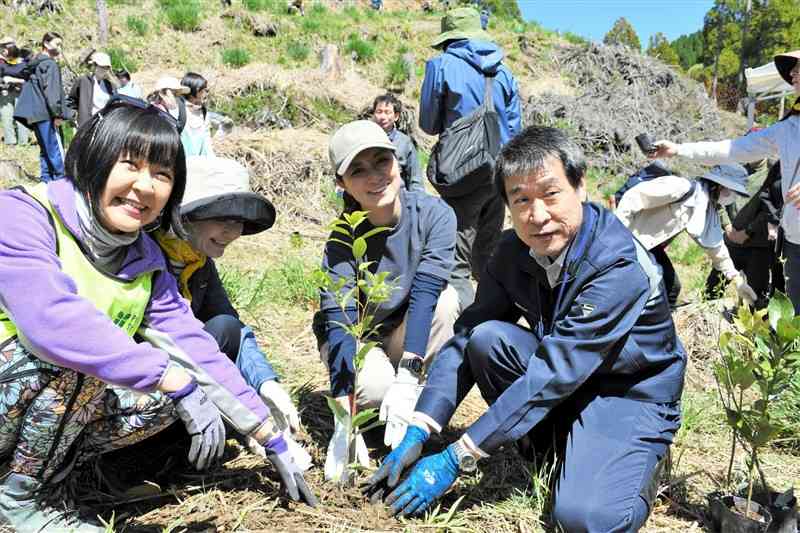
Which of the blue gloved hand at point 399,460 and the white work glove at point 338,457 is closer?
the blue gloved hand at point 399,460

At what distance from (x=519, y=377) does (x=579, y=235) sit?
19.5 inches

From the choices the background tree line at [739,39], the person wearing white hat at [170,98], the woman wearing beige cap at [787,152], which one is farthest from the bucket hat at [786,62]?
the background tree line at [739,39]

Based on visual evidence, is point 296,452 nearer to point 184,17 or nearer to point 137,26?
point 137,26

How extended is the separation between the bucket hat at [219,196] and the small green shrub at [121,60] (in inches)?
413

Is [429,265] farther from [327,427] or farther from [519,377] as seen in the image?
[327,427]

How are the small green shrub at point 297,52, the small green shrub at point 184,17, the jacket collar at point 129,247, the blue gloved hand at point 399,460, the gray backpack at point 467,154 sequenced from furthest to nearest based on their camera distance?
the small green shrub at point 184,17
the small green shrub at point 297,52
the gray backpack at point 467,154
the blue gloved hand at point 399,460
the jacket collar at point 129,247

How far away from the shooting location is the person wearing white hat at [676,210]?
3.52 metres

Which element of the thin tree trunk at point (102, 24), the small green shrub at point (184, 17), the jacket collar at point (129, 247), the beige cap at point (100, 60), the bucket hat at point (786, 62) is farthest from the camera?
the small green shrub at point (184, 17)

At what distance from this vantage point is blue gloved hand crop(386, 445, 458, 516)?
5.85 ft

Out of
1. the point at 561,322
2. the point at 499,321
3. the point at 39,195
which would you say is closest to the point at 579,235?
the point at 561,322

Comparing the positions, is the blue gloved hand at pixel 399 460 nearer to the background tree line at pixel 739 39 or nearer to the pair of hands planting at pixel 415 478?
the pair of hands planting at pixel 415 478

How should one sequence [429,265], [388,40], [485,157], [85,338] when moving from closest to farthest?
[85,338], [429,265], [485,157], [388,40]

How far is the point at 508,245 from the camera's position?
207cm

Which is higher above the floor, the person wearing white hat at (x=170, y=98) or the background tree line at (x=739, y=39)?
the background tree line at (x=739, y=39)
